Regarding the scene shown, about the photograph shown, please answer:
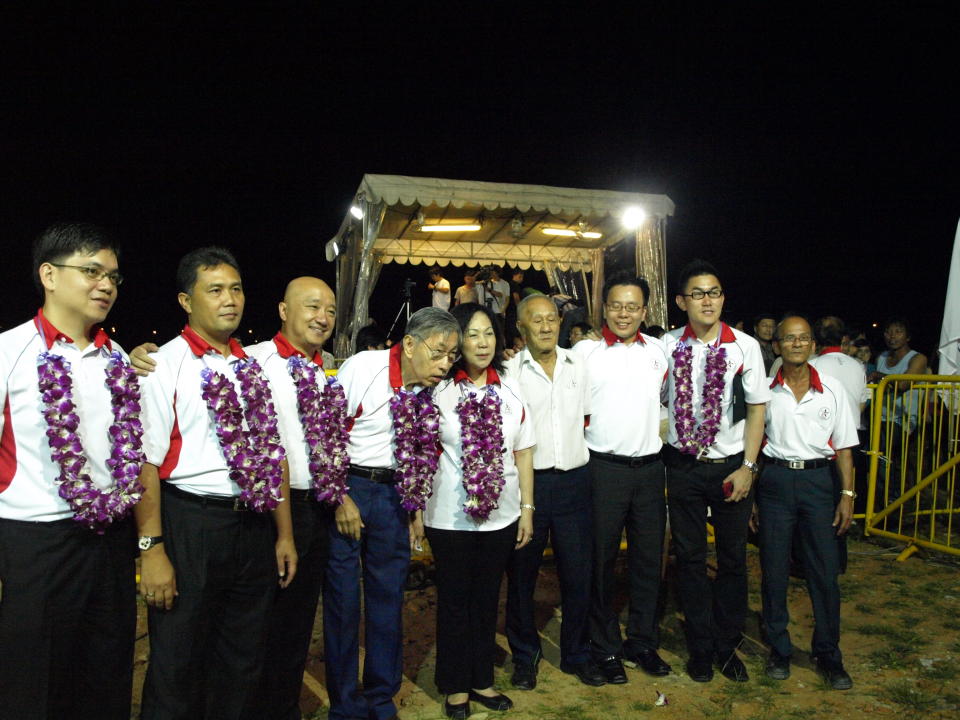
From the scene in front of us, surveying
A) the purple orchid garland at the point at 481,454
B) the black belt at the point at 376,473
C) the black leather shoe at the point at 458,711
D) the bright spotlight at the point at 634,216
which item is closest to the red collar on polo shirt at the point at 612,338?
the purple orchid garland at the point at 481,454

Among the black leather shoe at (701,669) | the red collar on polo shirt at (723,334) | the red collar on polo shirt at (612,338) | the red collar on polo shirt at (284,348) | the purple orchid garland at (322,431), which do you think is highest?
the red collar on polo shirt at (723,334)

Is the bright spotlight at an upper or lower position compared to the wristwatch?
upper

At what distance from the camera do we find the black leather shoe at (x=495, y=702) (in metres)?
3.97

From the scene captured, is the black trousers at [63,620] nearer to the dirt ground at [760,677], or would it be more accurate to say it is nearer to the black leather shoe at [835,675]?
the dirt ground at [760,677]

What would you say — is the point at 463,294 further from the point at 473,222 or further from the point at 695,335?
the point at 695,335

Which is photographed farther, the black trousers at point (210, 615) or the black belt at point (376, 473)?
the black belt at point (376, 473)

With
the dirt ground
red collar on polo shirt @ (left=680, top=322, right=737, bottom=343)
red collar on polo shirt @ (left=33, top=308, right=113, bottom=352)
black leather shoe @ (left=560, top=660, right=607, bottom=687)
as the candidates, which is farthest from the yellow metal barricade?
red collar on polo shirt @ (left=33, top=308, right=113, bottom=352)

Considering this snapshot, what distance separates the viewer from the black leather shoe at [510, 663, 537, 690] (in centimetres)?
427

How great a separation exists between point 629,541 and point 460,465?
145 cm

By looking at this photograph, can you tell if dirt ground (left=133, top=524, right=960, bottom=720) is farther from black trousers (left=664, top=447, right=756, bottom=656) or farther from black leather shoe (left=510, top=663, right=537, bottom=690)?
black trousers (left=664, top=447, right=756, bottom=656)

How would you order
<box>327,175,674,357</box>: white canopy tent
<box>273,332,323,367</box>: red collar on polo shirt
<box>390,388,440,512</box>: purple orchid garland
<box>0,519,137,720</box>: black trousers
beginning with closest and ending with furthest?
<box>0,519,137,720</box>: black trousers
<box>273,332,323,367</box>: red collar on polo shirt
<box>390,388,440,512</box>: purple orchid garland
<box>327,175,674,357</box>: white canopy tent

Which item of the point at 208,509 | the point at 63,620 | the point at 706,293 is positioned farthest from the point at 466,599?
the point at 706,293

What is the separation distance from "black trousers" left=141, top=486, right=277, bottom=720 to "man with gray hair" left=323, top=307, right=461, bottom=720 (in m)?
0.54

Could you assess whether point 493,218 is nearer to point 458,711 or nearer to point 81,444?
point 458,711
